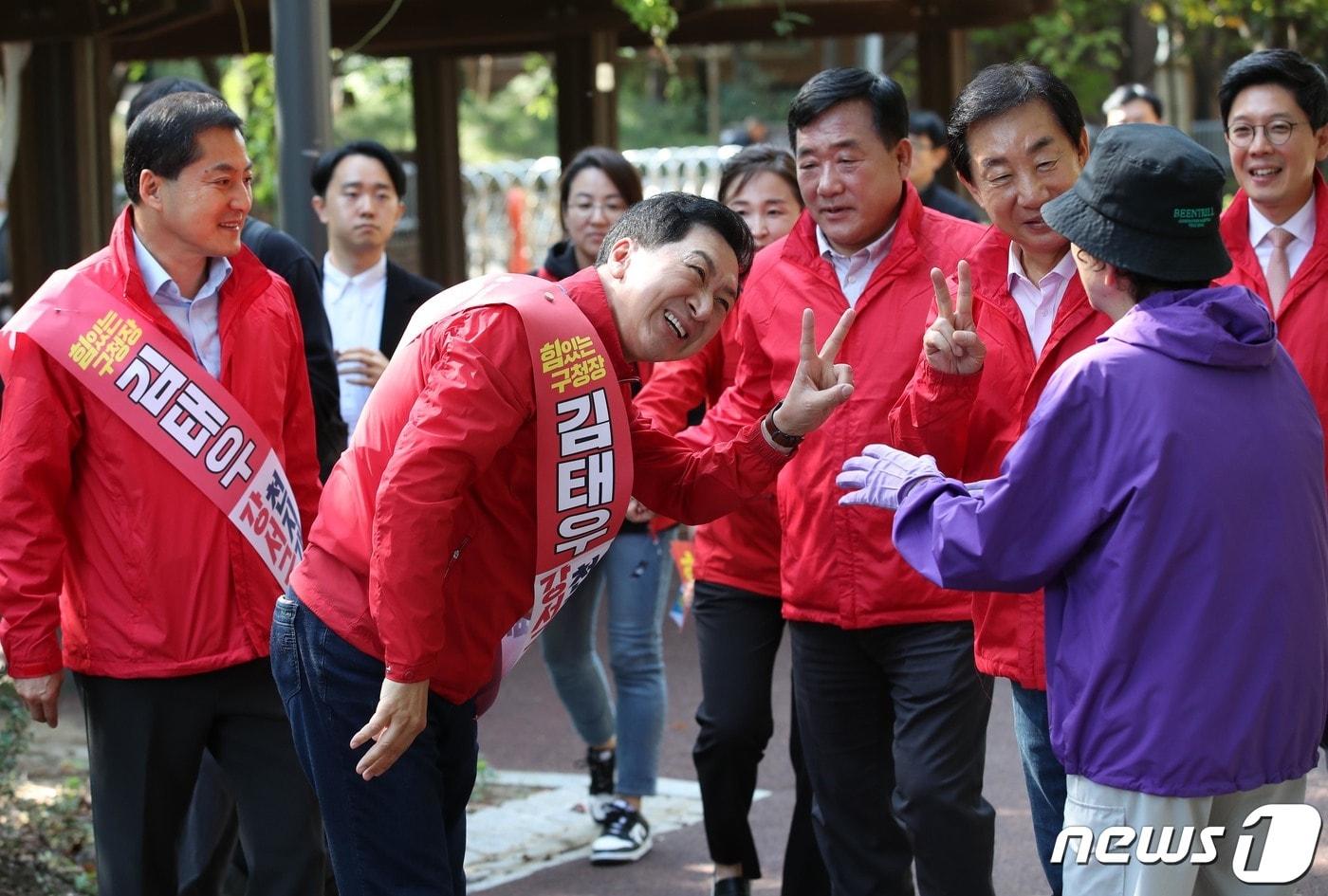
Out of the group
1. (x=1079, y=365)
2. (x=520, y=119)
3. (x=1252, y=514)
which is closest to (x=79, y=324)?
(x=1079, y=365)

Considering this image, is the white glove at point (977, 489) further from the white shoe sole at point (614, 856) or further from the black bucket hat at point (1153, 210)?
the white shoe sole at point (614, 856)

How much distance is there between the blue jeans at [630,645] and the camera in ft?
19.7

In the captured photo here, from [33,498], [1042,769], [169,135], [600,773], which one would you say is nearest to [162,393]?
[33,498]

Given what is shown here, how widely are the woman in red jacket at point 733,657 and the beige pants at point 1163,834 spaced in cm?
187

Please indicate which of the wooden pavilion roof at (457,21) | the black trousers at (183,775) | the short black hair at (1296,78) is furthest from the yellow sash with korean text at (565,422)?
the wooden pavilion roof at (457,21)

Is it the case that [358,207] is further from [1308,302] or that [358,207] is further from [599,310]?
[1308,302]

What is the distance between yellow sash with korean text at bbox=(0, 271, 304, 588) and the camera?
4164 millimetres

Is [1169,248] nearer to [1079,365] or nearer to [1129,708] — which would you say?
[1079,365]

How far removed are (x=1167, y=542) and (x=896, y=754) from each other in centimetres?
145

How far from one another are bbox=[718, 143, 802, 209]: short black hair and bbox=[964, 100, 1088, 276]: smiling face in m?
1.88

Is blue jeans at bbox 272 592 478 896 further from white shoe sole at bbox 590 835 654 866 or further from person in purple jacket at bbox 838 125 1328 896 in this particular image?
white shoe sole at bbox 590 835 654 866

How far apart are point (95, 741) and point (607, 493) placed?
157 centimetres

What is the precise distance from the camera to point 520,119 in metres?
31.7

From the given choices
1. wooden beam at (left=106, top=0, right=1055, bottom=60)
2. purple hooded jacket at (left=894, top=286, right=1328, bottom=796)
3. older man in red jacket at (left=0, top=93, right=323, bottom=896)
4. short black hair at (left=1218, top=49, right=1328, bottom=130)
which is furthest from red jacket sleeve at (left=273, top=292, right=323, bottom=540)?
wooden beam at (left=106, top=0, right=1055, bottom=60)
